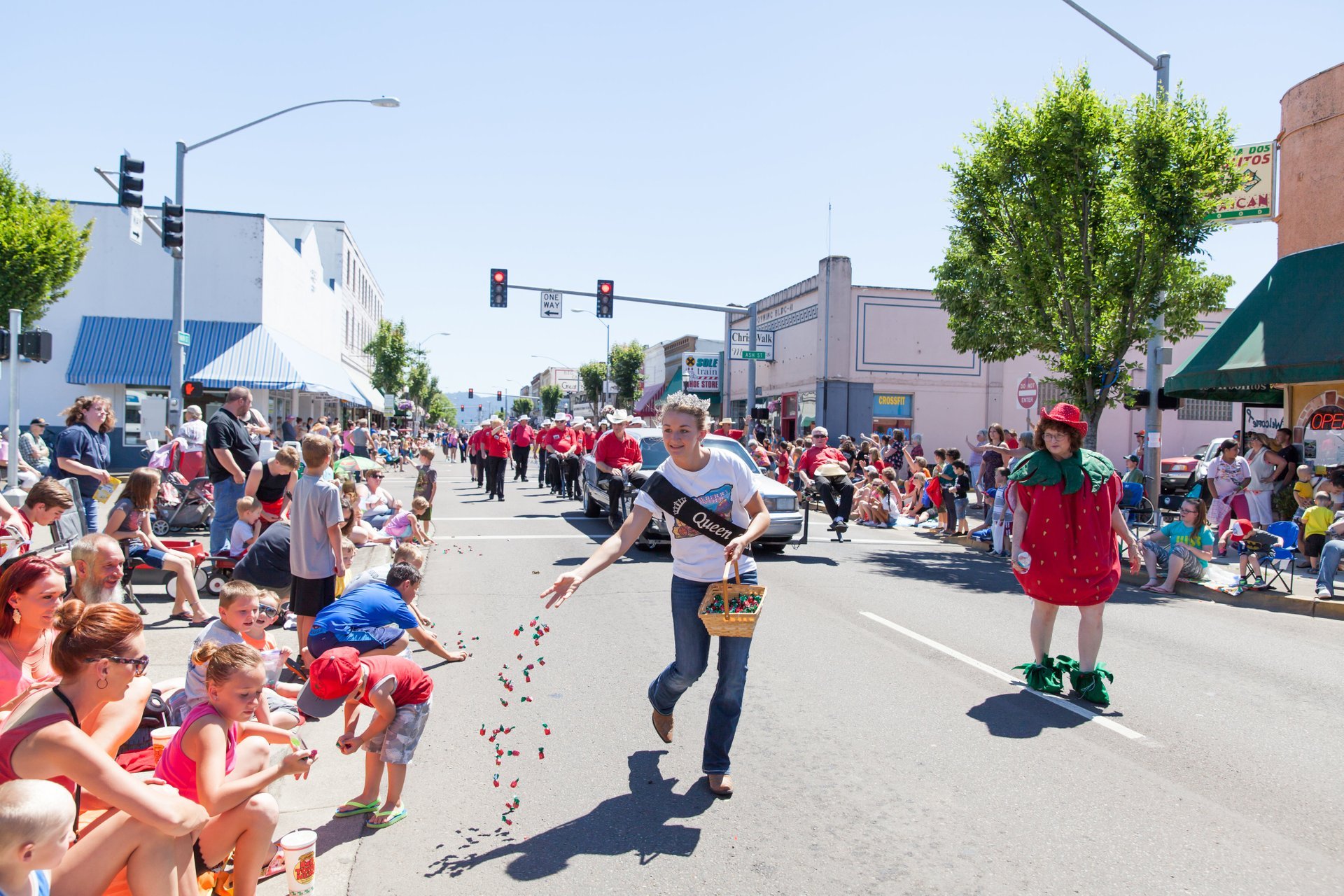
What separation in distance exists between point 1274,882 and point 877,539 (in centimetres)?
1248

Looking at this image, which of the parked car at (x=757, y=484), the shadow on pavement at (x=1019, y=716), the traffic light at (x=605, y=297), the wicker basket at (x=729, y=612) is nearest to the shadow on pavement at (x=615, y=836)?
the wicker basket at (x=729, y=612)

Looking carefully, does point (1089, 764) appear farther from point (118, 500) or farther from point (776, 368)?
point (776, 368)

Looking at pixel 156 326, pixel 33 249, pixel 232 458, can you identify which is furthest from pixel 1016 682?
pixel 156 326

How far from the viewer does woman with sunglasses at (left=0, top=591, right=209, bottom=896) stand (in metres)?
2.89

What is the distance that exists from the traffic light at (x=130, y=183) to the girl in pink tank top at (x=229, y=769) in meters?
15.3

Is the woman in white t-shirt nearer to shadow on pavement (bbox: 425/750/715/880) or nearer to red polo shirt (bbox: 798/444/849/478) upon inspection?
shadow on pavement (bbox: 425/750/715/880)

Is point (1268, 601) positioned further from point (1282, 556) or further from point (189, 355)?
point (189, 355)

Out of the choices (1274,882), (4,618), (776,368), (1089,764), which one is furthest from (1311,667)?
(776,368)

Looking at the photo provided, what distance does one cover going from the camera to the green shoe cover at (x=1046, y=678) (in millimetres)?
6371

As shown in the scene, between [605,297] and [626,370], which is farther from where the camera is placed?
[626,370]

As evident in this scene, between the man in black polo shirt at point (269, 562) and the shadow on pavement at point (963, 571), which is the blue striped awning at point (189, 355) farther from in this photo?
the man in black polo shirt at point (269, 562)

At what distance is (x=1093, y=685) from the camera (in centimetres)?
616

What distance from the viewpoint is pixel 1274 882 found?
373 cm

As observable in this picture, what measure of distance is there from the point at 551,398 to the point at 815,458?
108m
